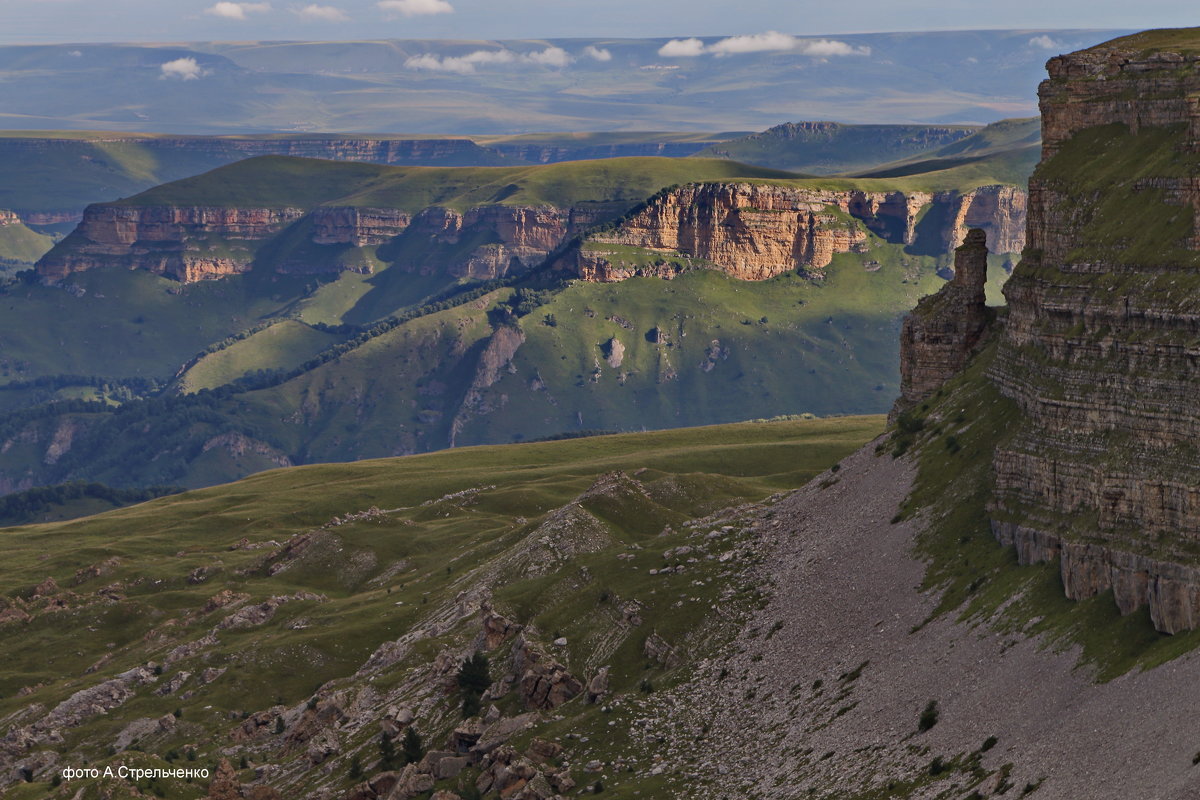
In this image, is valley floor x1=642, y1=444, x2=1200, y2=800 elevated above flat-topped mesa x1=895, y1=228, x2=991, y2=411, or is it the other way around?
flat-topped mesa x1=895, y1=228, x2=991, y2=411

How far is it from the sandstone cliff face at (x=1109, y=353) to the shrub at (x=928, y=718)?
34.7 feet

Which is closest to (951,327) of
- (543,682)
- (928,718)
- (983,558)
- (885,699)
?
(983,558)

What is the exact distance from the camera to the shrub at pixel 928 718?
9112 cm

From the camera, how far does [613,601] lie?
139 m

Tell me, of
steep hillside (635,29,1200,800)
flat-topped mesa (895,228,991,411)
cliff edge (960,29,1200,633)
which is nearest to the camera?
steep hillside (635,29,1200,800)

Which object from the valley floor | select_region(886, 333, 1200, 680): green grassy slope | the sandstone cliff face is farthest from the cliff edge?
the valley floor

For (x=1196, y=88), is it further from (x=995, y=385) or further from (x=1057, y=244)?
(x=995, y=385)

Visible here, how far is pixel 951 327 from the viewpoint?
144 meters

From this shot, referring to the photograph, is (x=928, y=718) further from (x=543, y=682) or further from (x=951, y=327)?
(x=951, y=327)

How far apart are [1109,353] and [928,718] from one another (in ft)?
83.5

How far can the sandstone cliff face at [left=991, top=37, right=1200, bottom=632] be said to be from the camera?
8850 centimetres

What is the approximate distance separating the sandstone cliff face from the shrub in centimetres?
1057

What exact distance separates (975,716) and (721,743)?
23995 millimetres

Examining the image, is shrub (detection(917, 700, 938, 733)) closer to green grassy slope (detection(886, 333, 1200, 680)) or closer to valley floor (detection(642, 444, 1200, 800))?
valley floor (detection(642, 444, 1200, 800))
